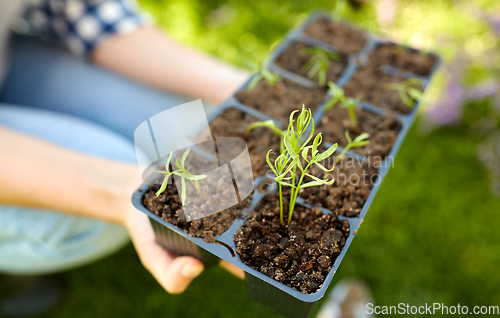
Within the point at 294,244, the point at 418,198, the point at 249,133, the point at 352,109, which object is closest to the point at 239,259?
the point at 294,244

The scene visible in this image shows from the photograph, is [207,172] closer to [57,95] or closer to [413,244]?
[57,95]

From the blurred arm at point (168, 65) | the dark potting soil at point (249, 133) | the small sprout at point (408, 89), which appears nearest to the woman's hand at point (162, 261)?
the dark potting soil at point (249, 133)

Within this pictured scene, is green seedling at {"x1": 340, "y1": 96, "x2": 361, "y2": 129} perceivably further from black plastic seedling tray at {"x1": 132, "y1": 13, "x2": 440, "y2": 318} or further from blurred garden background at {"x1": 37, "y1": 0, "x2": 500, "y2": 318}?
blurred garden background at {"x1": 37, "y1": 0, "x2": 500, "y2": 318}

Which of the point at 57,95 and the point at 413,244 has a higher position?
the point at 57,95

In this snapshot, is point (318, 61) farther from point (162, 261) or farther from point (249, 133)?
point (162, 261)

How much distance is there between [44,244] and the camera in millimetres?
975

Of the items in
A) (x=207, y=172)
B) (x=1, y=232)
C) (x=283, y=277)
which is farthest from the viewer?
(x=1, y=232)

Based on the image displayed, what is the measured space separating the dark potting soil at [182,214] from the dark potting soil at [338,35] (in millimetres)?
711

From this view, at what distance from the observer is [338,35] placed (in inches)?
50.8

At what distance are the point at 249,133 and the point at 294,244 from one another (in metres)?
0.32

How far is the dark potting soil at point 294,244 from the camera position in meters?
0.68

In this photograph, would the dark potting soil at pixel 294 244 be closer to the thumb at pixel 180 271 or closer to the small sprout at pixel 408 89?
the thumb at pixel 180 271

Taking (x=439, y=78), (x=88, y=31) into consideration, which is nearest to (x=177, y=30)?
(x=88, y=31)

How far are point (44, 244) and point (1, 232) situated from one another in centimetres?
10
